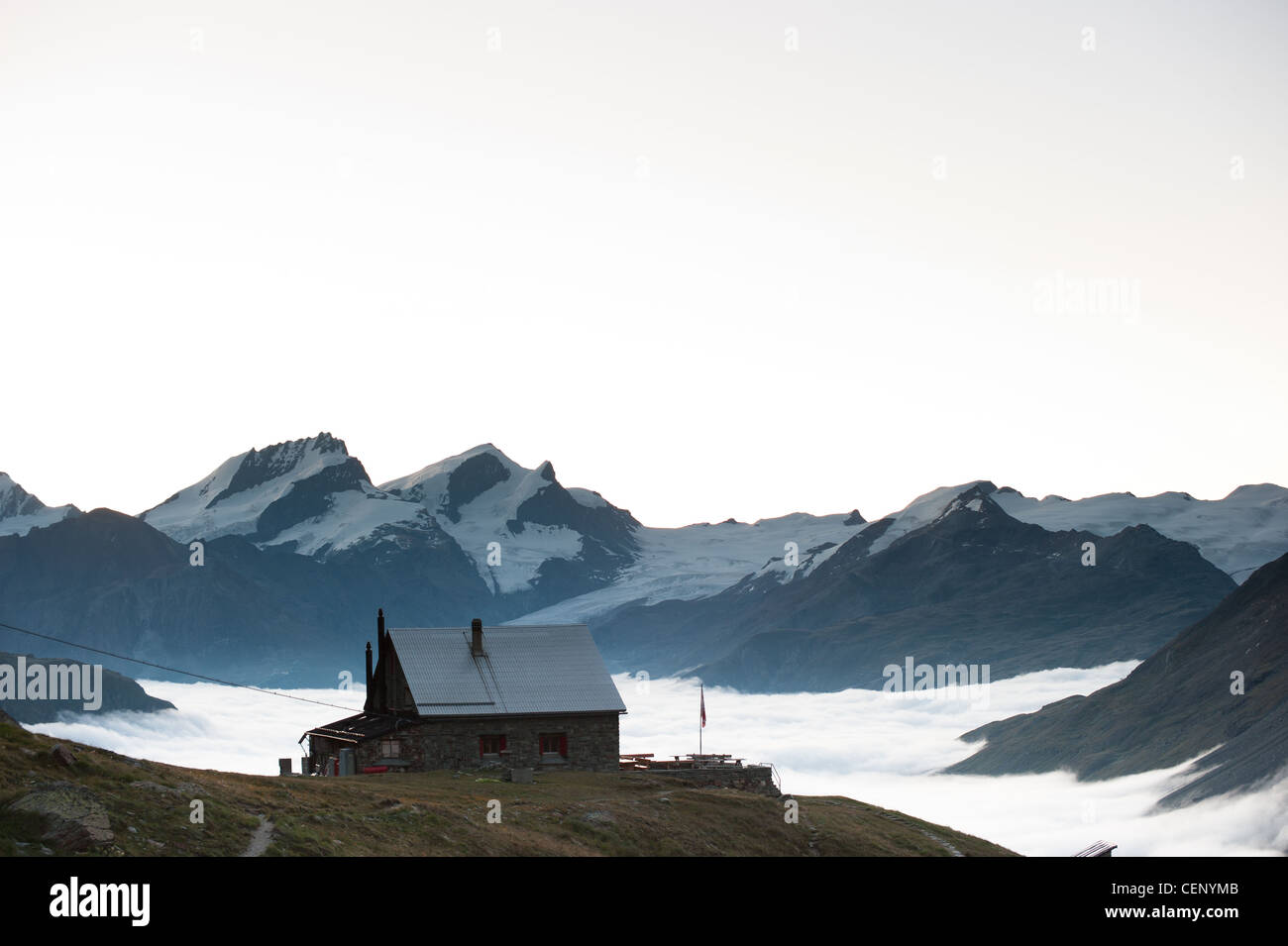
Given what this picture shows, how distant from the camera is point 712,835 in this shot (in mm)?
59219

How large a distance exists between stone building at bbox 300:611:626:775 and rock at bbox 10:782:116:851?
127 feet

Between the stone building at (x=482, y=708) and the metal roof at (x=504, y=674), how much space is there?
0.18 feet

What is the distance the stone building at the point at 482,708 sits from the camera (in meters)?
76.3

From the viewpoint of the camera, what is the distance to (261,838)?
39.5 m

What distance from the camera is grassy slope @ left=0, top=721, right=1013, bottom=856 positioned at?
38.2 meters

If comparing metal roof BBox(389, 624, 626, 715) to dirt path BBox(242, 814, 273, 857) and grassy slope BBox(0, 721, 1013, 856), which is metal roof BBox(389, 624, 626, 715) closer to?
grassy slope BBox(0, 721, 1013, 856)

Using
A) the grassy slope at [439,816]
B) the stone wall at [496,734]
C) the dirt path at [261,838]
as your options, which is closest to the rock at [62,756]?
the grassy slope at [439,816]

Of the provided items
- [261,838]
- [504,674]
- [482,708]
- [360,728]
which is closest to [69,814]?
[261,838]

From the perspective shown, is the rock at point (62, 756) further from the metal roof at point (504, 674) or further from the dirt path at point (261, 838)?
the metal roof at point (504, 674)

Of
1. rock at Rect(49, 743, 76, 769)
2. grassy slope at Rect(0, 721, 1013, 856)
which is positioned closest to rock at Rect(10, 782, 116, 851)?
grassy slope at Rect(0, 721, 1013, 856)
